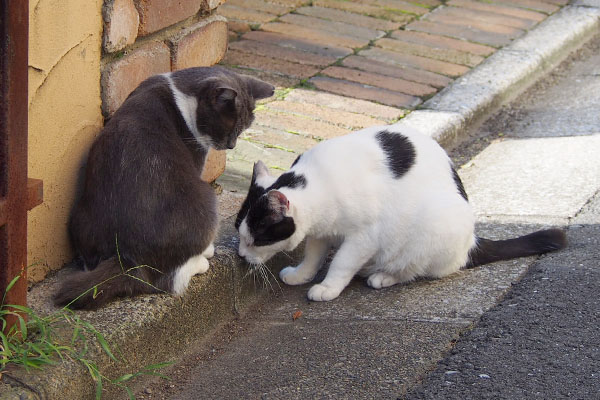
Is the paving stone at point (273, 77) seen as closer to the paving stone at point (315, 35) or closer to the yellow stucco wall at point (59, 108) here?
the paving stone at point (315, 35)

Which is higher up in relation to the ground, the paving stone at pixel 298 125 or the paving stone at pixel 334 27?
the paving stone at pixel 334 27

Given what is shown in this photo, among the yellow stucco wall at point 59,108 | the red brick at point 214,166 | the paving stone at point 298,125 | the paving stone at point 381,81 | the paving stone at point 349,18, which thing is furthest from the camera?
the paving stone at point 349,18

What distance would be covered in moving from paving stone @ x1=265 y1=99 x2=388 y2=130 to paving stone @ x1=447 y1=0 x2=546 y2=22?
2.17 m

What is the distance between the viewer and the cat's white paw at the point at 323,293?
114 inches

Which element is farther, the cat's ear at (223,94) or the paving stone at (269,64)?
the paving stone at (269,64)

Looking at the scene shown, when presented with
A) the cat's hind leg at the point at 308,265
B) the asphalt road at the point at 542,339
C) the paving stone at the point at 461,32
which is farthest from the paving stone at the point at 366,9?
the cat's hind leg at the point at 308,265

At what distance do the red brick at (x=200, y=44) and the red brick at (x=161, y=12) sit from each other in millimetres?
71

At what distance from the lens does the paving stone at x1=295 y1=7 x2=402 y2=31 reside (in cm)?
528

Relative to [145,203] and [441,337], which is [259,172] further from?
[441,337]

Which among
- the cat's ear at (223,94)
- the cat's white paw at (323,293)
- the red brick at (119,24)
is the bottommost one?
the cat's white paw at (323,293)

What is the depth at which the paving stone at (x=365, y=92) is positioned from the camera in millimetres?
4301

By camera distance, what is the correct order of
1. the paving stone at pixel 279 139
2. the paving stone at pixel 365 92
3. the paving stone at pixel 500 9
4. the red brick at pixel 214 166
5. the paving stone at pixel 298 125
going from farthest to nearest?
the paving stone at pixel 500 9
the paving stone at pixel 365 92
the paving stone at pixel 298 125
the paving stone at pixel 279 139
the red brick at pixel 214 166

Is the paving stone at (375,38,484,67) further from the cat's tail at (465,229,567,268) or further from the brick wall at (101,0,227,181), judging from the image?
the cat's tail at (465,229,567,268)

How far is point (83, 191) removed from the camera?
8.56 feet
